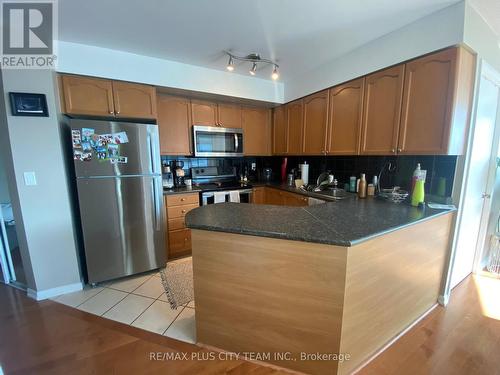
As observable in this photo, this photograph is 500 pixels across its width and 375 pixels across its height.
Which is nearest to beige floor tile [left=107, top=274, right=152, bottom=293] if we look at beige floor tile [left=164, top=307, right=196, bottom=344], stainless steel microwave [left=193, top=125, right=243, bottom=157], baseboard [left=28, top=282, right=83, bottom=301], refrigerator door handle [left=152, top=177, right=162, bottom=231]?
baseboard [left=28, top=282, right=83, bottom=301]

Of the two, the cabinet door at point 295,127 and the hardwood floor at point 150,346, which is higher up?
the cabinet door at point 295,127

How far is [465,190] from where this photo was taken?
177 centimetres

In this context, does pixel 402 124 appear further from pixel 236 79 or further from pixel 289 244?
pixel 236 79

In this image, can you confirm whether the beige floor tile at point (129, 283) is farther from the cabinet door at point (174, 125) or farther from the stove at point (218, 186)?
the cabinet door at point (174, 125)

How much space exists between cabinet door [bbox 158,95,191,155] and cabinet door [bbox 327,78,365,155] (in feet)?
6.18

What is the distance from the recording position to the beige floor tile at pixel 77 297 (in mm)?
1985

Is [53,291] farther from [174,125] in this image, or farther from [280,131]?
[280,131]

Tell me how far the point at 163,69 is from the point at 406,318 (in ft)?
11.0

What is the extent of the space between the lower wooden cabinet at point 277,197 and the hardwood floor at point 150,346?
155cm

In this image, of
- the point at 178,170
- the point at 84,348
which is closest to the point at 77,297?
the point at 84,348

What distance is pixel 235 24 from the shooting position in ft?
5.92

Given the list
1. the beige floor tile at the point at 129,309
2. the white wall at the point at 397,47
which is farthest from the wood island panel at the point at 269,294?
the white wall at the point at 397,47

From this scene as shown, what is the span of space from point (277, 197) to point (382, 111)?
1648mm

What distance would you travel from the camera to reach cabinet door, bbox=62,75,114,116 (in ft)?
6.91
